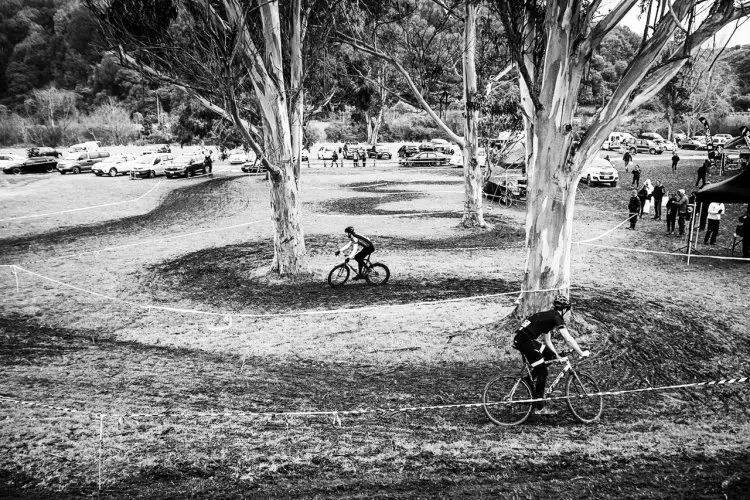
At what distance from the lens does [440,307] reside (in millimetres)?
12320

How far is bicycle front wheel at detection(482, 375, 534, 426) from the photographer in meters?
7.61

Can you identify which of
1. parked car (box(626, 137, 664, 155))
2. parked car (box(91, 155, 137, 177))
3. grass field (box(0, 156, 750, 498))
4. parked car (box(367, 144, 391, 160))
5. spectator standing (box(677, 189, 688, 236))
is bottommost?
grass field (box(0, 156, 750, 498))

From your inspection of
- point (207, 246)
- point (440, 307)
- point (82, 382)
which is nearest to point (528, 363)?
point (440, 307)

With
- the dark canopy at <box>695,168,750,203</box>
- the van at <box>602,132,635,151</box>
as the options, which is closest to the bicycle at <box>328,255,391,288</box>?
the dark canopy at <box>695,168,750,203</box>

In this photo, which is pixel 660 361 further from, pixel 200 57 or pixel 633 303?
pixel 200 57

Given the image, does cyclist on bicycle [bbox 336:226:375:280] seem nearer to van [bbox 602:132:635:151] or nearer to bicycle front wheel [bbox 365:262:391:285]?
bicycle front wheel [bbox 365:262:391:285]

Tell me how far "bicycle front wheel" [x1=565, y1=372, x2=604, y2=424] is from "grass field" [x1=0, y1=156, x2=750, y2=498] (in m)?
0.16

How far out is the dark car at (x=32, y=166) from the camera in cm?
4275

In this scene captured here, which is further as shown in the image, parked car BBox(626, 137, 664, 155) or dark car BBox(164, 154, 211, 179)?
parked car BBox(626, 137, 664, 155)

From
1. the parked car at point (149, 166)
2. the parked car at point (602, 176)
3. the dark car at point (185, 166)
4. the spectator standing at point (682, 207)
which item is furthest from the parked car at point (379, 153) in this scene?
the spectator standing at point (682, 207)

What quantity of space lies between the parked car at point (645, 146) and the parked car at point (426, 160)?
18.7 metres

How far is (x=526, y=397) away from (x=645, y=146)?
177 feet

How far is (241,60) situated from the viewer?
14.7 m

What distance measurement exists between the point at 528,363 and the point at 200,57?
1044cm
